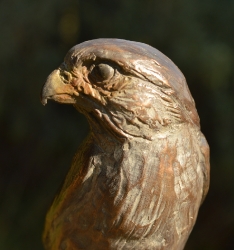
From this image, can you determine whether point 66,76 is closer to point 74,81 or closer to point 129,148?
point 74,81

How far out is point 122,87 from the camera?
3.15 feet

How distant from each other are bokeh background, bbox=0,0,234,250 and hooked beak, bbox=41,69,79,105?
1029mm

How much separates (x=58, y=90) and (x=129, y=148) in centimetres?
22

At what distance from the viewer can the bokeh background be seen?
190cm

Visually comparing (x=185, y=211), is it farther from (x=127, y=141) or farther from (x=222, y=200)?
(x=222, y=200)

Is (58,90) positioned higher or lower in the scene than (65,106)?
higher

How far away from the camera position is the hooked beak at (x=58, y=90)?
99cm

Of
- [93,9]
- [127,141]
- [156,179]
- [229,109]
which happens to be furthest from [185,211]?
[93,9]

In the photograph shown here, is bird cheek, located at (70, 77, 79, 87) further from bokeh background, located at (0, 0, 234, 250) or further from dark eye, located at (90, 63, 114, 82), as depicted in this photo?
bokeh background, located at (0, 0, 234, 250)

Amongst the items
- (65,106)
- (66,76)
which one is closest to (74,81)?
(66,76)

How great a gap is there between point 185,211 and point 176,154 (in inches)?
7.0

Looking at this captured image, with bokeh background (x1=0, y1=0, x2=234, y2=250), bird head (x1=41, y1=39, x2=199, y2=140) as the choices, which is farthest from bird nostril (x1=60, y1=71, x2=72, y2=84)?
bokeh background (x1=0, y1=0, x2=234, y2=250)

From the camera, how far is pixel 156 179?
1012 mm

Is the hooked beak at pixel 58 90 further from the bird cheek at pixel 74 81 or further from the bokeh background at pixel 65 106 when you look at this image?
the bokeh background at pixel 65 106
